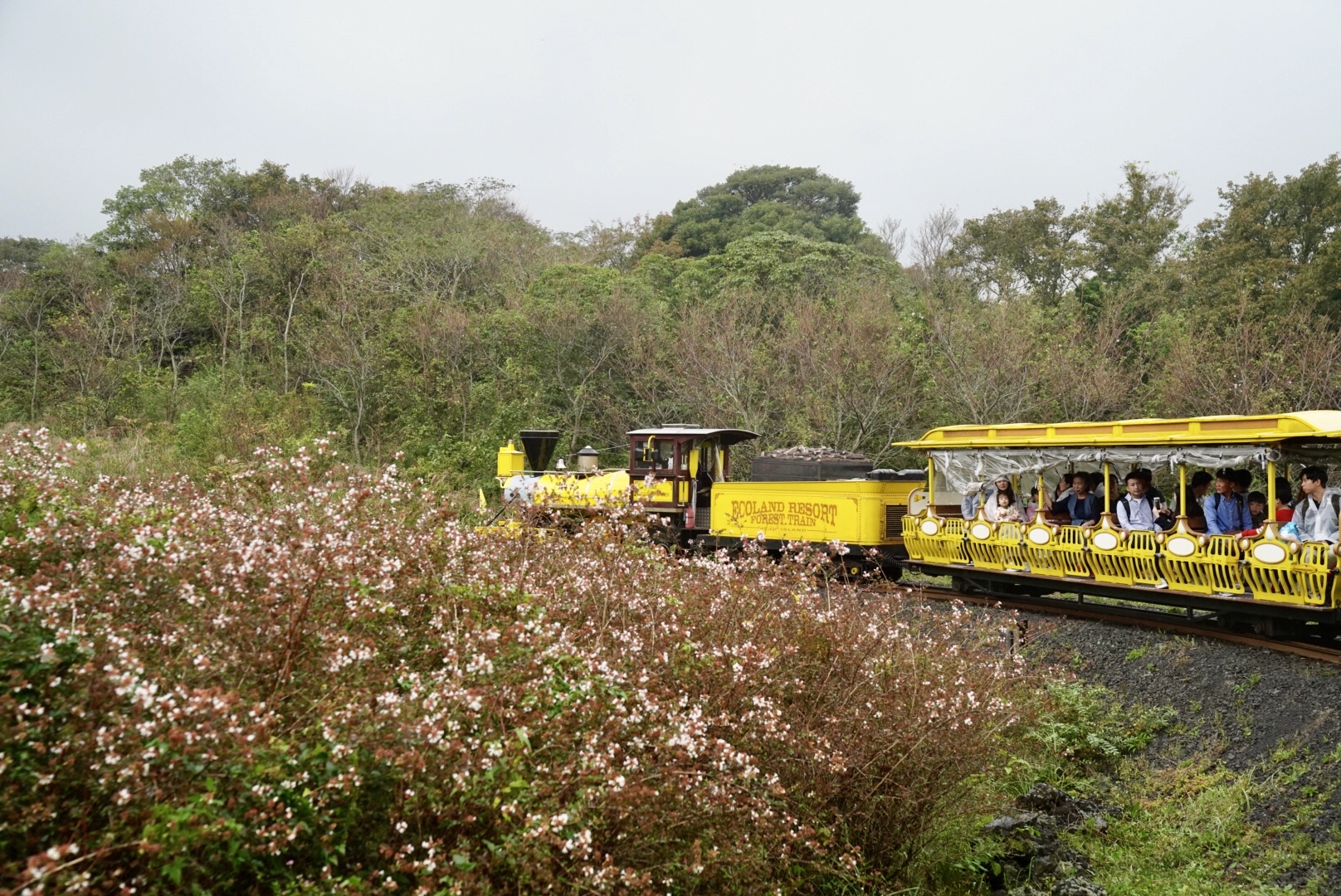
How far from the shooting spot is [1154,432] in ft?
33.4

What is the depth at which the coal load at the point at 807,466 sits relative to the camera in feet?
47.5

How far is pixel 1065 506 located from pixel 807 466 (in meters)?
4.03

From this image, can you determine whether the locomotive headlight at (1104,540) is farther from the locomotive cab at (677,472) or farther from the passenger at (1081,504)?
the locomotive cab at (677,472)

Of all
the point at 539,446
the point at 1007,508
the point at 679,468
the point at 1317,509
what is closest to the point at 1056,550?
the point at 1007,508

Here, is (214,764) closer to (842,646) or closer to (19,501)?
(19,501)

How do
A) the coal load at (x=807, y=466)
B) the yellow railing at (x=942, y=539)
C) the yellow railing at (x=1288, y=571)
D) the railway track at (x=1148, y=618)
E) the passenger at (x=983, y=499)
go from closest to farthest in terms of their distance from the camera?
the yellow railing at (x=1288, y=571), the railway track at (x=1148, y=618), the passenger at (x=983, y=499), the yellow railing at (x=942, y=539), the coal load at (x=807, y=466)

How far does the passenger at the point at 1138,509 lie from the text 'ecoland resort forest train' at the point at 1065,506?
0.01m

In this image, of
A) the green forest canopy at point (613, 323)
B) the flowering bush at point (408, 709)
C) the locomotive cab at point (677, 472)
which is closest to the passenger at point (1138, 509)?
the flowering bush at point (408, 709)

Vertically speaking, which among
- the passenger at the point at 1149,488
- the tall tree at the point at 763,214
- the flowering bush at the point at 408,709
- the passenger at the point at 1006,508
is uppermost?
the tall tree at the point at 763,214

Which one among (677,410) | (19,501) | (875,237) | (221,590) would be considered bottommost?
(221,590)

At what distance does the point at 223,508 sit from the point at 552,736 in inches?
97.1

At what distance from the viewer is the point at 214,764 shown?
3.08 m

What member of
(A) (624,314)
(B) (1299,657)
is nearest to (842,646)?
(B) (1299,657)

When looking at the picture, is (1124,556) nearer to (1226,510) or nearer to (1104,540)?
(1104,540)
